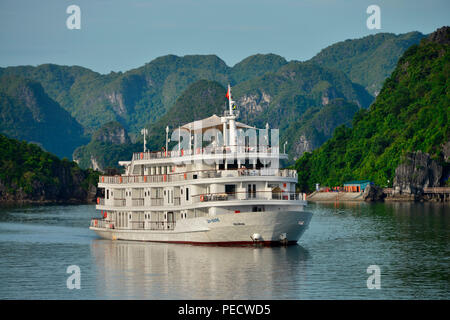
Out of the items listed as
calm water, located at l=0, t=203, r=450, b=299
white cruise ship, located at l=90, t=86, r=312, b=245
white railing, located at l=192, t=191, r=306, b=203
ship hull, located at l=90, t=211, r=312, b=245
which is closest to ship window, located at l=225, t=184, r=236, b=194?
white cruise ship, located at l=90, t=86, r=312, b=245

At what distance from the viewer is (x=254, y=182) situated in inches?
1975

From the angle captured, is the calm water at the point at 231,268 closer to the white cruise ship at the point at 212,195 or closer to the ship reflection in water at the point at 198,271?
the ship reflection in water at the point at 198,271

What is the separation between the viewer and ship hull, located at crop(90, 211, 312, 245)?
159ft

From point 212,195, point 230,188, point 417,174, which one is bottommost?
point 212,195

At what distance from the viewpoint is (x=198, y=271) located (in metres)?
40.9

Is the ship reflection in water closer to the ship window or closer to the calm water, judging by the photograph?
the calm water

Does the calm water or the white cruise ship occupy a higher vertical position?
the white cruise ship

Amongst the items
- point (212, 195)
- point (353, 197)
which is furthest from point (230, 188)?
point (353, 197)

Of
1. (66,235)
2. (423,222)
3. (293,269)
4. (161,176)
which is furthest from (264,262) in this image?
(423,222)

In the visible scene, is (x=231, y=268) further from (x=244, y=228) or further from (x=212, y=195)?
(x=212, y=195)

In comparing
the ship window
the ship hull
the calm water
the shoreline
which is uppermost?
the ship window

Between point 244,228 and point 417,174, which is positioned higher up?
point 417,174

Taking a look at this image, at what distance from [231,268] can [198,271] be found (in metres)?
2.06
